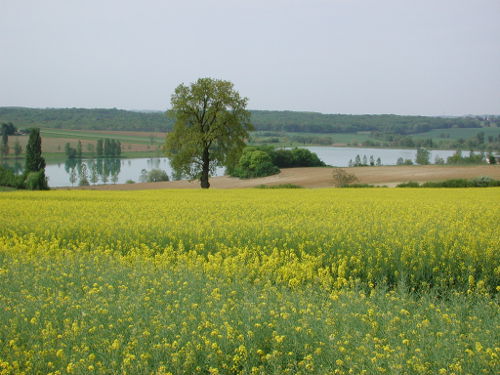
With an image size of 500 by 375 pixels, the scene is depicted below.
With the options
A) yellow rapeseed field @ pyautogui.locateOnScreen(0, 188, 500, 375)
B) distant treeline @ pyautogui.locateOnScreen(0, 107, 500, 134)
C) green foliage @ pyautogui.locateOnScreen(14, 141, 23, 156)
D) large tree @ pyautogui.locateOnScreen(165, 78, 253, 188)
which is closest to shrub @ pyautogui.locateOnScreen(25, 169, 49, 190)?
large tree @ pyautogui.locateOnScreen(165, 78, 253, 188)

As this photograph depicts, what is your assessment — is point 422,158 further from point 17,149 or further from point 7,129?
point 7,129

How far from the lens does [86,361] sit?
4898 millimetres

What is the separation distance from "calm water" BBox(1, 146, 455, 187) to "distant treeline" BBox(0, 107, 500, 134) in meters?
23.8

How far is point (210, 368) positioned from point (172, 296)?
218 centimetres

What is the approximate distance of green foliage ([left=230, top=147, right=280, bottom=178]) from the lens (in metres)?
73.4

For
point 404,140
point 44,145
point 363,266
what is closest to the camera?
point 363,266

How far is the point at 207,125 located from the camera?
4319 cm

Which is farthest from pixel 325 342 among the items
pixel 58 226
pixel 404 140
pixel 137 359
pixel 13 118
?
pixel 13 118

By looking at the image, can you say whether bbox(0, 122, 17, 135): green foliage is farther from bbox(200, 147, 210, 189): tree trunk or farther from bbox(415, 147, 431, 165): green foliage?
bbox(415, 147, 431, 165): green foliage

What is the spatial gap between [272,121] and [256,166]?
233 ft

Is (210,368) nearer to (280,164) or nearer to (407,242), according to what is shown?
(407,242)

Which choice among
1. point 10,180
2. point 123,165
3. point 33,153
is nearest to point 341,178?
point 10,180

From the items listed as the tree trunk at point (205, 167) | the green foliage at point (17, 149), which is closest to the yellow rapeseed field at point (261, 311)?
the tree trunk at point (205, 167)

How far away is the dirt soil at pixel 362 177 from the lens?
1972 inches
